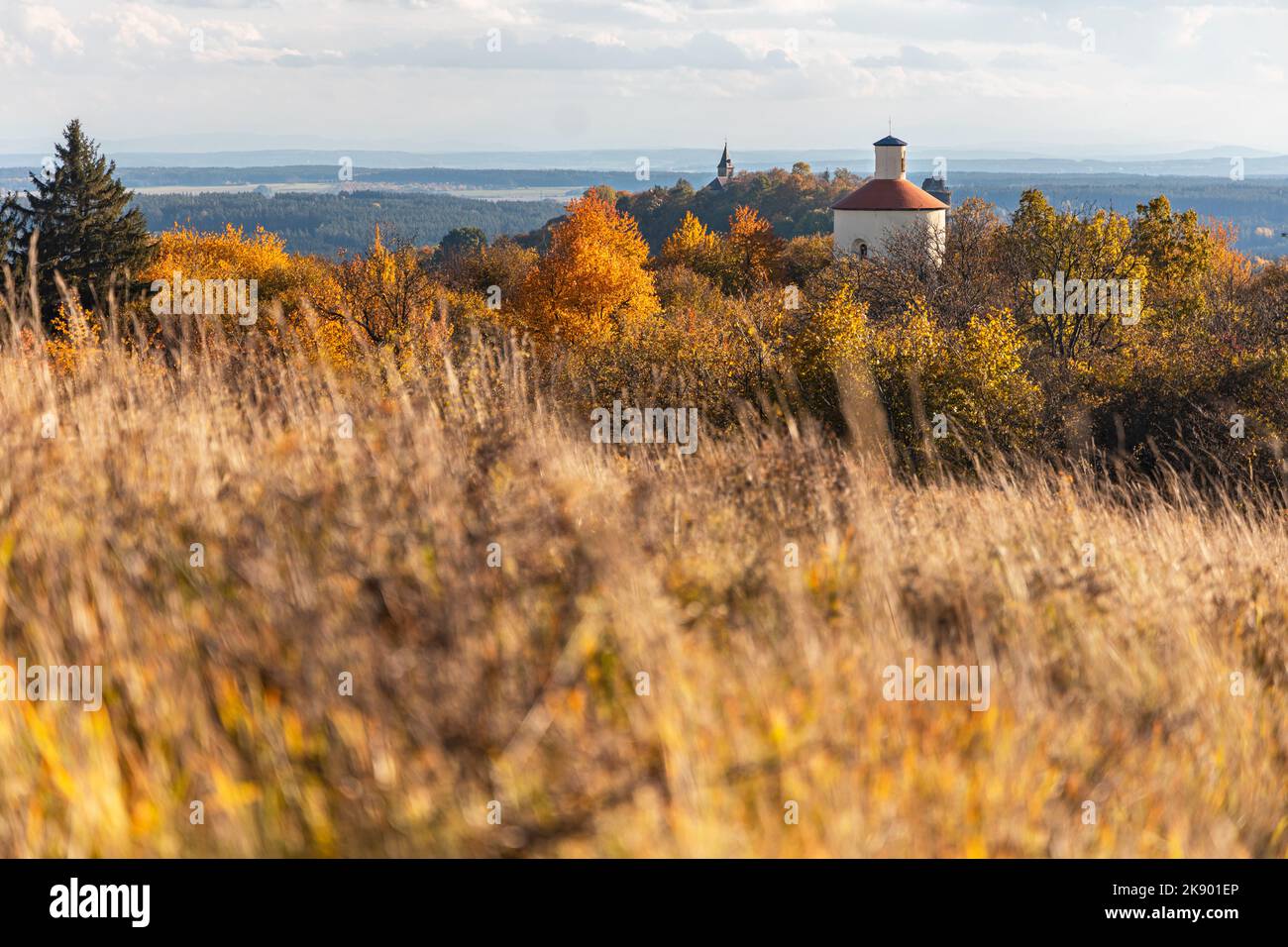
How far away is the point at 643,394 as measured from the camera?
1820 centimetres

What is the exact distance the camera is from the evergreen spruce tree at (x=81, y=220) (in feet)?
162

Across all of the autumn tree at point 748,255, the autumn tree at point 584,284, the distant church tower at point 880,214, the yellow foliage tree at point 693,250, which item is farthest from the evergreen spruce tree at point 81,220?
the distant church tower at point 880,214

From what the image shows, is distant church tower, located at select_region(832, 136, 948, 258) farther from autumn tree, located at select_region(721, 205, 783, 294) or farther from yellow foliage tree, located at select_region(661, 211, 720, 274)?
yellow foliage tree, located at select_region(661, 211, 720, 274)

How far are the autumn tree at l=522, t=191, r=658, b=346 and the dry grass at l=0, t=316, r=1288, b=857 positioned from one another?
136 ft

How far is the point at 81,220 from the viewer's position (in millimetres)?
51531

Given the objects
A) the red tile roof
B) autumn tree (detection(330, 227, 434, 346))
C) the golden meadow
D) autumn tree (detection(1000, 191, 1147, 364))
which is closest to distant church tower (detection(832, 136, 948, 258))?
the red tile roof

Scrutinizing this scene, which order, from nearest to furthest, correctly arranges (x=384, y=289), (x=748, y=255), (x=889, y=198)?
(x=384, y=289)
(x=748, y=255)
(x=889, y=198)

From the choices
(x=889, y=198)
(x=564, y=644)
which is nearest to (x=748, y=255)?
(x=889, y=198)

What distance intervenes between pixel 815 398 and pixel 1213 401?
348 inches

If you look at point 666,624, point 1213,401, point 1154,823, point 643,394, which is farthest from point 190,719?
point 1213,401

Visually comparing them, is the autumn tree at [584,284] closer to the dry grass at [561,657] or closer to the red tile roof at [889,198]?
the red tile roof at [889,198]

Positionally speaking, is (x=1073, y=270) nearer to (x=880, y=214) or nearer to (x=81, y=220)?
(x=880, y=214)

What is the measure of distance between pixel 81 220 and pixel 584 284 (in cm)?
2513

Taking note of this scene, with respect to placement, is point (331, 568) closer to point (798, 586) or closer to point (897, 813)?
point (798, 586)
